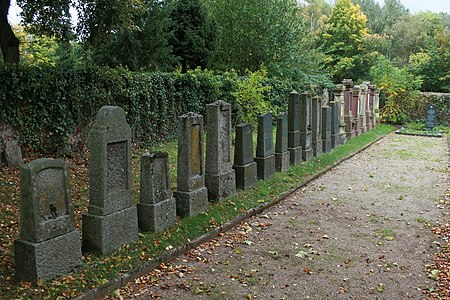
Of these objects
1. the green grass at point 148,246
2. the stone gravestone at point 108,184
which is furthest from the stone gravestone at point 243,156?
the stone gravestone at point 108,184

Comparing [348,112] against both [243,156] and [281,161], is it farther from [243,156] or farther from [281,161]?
[243,156]

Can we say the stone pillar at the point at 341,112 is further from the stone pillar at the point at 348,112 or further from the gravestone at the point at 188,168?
the gravestone at the point at 188,168

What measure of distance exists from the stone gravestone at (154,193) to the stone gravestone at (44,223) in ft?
4.53

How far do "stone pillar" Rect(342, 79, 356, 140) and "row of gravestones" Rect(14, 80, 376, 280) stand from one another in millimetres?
9046

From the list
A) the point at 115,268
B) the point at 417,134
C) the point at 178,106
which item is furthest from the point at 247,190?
the point at 417,134

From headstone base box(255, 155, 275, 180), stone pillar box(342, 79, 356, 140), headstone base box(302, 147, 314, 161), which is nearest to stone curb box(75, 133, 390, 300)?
headstone base box(255, 155, 275, 180)

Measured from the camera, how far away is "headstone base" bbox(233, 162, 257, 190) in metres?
8.95

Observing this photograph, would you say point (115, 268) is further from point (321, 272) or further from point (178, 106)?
point (178, 106)

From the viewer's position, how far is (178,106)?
50.7ft

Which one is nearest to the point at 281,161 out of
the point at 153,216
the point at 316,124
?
the point at 316,124

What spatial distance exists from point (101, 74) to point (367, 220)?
7.39 metres

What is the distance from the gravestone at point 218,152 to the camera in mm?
7973

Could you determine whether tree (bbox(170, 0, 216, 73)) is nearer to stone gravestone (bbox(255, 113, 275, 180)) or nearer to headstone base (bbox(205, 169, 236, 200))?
stone gravestone (bbox(255, 113, 275, 180))

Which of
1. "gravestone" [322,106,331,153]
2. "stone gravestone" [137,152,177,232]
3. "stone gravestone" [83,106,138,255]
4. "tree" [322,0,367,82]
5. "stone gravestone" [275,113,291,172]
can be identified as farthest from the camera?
"tree" [322,0,367,82]
